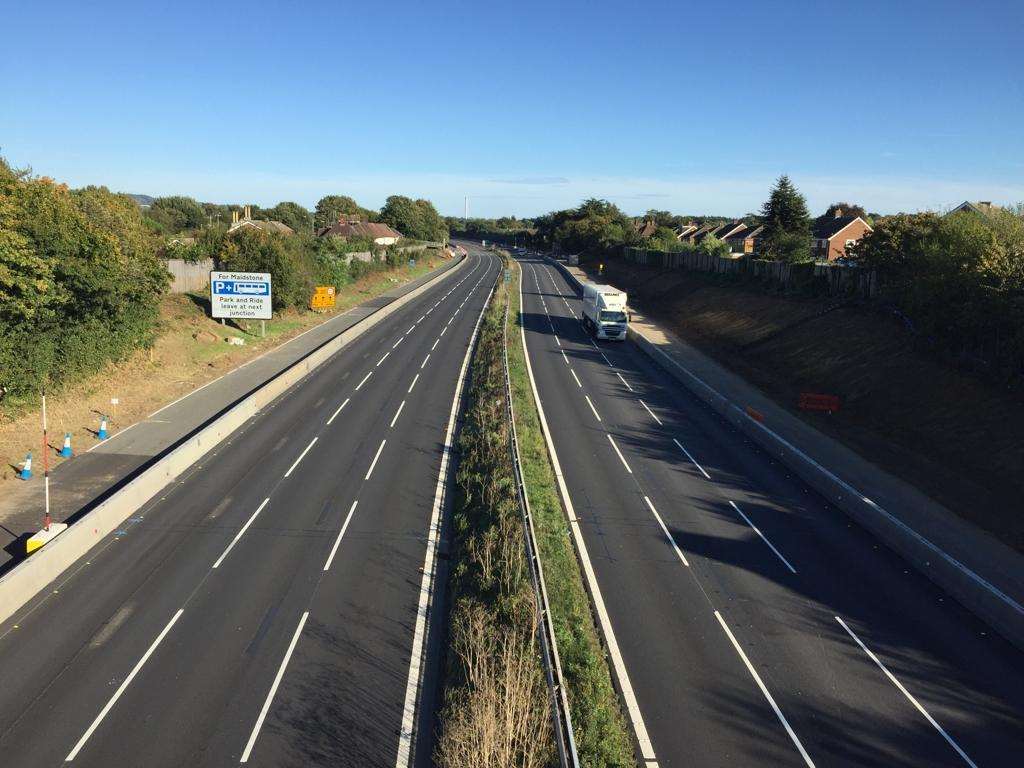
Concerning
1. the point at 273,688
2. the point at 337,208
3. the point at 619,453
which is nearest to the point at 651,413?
the point at 619,453

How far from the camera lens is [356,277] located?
2785 inches

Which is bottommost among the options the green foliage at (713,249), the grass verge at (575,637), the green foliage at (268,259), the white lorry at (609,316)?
the grass verge at (575,637)

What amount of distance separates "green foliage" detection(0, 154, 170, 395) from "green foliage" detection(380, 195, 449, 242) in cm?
12535

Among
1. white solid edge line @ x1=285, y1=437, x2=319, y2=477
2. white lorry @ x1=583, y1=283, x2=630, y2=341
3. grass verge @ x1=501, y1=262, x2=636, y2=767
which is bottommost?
grass verge @ x1=501, y1=262, x2=636, y2=767

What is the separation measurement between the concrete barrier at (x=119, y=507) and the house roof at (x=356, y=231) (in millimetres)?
81660

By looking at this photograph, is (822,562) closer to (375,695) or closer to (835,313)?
(375,695)

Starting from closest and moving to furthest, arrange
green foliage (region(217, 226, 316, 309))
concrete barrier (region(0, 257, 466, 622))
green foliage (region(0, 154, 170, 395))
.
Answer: concrete barrier (region(0, 257, 466, 622))
green foliage (region(0, 154, 170, 395))
green foliage (region(217, 226, 316, 309))

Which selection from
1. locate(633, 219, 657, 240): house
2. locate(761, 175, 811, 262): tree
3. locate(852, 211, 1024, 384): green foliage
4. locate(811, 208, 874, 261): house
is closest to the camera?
locate(852, 211, 1024, 384): green foliage

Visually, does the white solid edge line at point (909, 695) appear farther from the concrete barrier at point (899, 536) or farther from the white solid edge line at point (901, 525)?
the white solid edge line at point (901, 525)

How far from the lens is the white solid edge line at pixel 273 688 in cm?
1001

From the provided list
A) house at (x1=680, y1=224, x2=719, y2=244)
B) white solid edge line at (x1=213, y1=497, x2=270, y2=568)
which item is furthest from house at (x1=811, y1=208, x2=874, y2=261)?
white solid edge line at (x1=213, y1=497, x2=270, y2=568)

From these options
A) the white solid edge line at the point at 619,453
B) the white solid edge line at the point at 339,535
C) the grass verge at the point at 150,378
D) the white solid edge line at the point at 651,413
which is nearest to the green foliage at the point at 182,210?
the grass verge at the point at 150,378

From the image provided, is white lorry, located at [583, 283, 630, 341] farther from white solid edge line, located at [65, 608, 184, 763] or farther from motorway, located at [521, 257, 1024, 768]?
white solid edge line, located at [65, 608, 184, 763]

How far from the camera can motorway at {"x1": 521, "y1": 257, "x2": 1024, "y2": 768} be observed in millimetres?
10672
